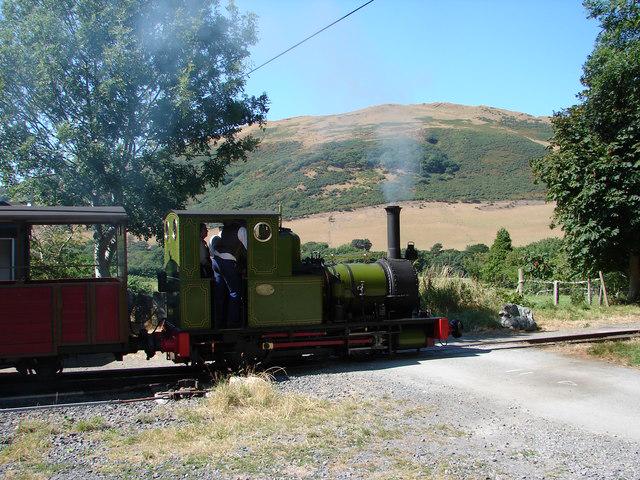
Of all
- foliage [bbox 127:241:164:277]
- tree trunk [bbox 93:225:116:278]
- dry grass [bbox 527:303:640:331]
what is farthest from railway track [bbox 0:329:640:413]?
foliage [bbox 127:241:164:277]

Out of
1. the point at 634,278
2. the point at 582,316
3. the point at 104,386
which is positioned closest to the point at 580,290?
the point at 634,278

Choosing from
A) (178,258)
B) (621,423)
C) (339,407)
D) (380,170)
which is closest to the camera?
(621,423)

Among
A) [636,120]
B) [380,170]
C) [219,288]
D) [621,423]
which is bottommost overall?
[621,423]

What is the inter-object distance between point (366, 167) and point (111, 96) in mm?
57915

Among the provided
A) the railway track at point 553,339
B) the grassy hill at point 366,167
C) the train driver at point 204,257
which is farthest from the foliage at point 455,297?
the grassy hill at point 366,167

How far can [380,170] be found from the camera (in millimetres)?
68438

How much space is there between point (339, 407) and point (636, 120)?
51.5 feet

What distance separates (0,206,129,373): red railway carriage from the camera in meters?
8.88

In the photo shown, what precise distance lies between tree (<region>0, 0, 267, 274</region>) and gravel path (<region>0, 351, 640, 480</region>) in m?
5.37

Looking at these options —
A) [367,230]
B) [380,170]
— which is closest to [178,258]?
[367,230]

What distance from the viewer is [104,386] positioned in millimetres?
9773

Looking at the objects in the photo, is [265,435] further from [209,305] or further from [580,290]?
[580,290]

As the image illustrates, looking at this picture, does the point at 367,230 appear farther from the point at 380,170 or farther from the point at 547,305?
the point at 547,305

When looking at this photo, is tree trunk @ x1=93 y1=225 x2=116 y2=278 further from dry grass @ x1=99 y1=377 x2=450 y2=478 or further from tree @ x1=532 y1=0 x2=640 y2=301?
tree @ x1=532 y1=0 x2=640 y2=301
